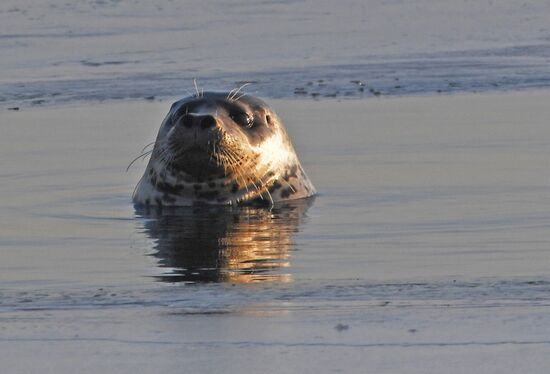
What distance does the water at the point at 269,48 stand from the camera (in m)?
16.4

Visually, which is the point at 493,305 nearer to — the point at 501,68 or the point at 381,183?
the point at 381,183

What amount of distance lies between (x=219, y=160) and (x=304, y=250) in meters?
2.21

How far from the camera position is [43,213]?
10.7 meters

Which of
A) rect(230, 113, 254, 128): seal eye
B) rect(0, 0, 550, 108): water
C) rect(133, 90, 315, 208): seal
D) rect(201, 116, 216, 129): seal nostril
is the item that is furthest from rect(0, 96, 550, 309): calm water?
rect(0, 0, 550, 108): water

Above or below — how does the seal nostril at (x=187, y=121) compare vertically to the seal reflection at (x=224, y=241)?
above

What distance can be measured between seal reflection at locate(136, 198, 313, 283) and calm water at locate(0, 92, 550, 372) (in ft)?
0.07

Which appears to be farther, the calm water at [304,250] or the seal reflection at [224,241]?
the seal reflection at [224,241]

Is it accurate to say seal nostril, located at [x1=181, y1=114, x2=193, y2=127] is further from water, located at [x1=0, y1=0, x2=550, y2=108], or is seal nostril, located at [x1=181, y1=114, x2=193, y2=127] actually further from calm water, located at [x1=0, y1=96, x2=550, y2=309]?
water, located at [x1=0, y1=0, x2=550, y2=108]

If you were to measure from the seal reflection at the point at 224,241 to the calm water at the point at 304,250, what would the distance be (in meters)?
0.02

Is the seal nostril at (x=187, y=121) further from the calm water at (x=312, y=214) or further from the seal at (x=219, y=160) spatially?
the calm water at (x=312, y=214)

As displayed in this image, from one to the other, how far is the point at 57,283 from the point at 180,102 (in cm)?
355

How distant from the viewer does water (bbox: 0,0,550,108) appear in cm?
1636

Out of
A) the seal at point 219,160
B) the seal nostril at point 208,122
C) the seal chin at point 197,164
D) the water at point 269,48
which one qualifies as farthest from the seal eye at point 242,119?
the water at point 269,48

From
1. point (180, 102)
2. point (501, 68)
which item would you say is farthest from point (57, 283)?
point (501, 68)
